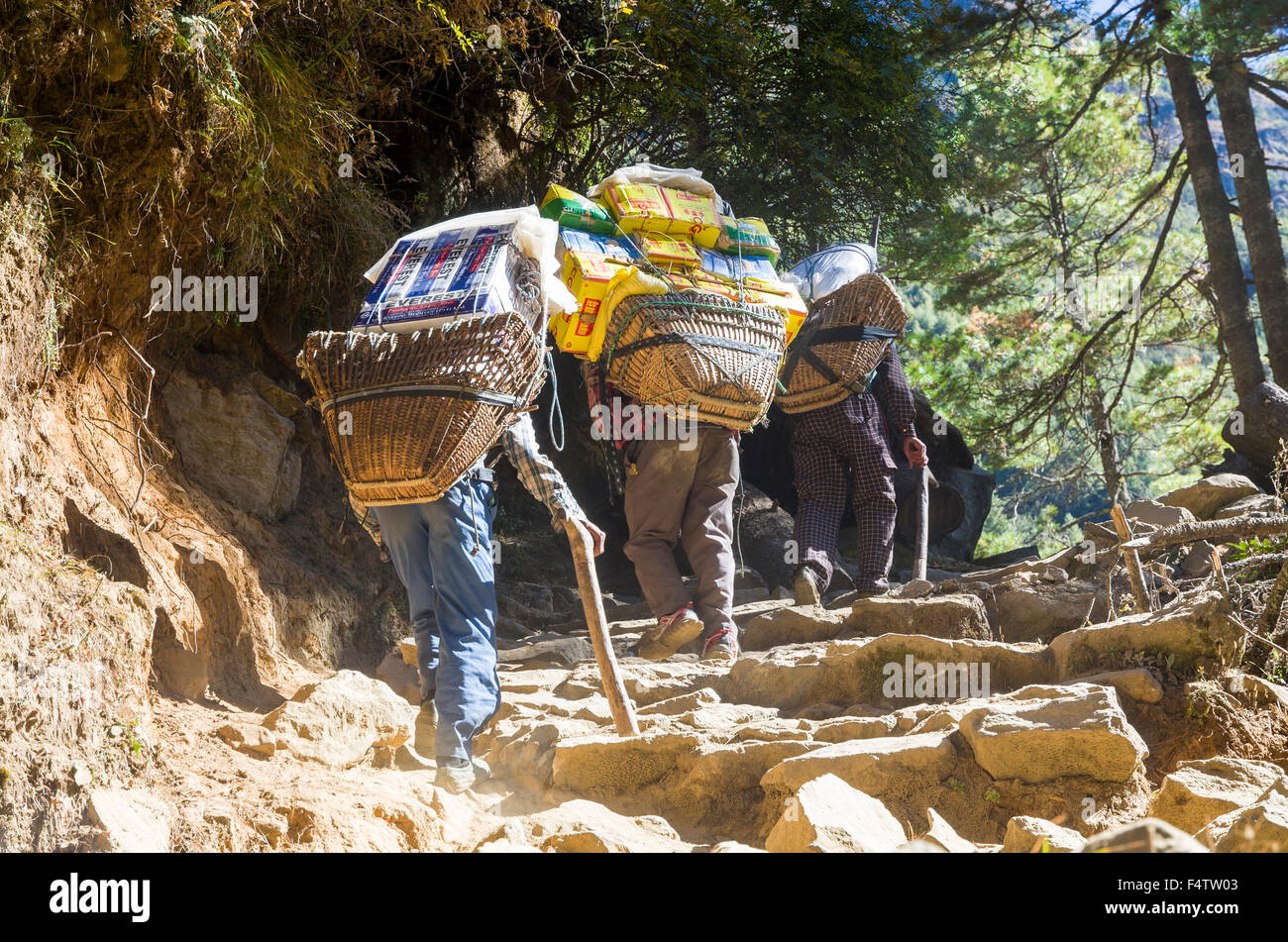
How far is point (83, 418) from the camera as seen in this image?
14.1 feet

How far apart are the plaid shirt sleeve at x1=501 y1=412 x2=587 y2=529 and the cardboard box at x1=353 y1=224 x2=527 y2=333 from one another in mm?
476

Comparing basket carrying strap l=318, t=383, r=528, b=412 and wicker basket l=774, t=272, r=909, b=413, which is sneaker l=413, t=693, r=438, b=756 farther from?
wicker basket l=774, t=272, r=909, b=413

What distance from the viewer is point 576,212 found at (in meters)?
5.16

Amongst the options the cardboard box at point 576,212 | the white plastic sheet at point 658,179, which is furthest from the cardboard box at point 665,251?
the white plastic sheet at point 658,179

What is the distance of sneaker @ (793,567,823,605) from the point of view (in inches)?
240

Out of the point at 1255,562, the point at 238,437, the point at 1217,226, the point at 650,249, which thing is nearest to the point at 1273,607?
the point at 1255,562

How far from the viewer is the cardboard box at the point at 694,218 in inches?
212

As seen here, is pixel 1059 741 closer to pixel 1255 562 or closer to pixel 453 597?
pixel 1255 562

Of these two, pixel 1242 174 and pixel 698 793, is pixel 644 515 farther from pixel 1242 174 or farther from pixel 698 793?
pixel 1242 174

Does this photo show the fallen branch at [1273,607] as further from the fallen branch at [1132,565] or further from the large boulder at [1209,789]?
the large boulder at [1209,789]

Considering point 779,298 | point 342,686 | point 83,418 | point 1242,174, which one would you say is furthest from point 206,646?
point 1242,174

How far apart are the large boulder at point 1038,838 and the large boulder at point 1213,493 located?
4.60m

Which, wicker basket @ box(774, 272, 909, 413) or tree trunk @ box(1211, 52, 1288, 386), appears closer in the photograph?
wicker basket @ box(774, 272, 909, 413)

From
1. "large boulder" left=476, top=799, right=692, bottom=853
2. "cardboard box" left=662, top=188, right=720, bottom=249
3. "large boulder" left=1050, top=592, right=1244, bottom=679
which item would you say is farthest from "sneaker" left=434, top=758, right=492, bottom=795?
"cardboard box" left=662, top=188, right=720, bottom=249
